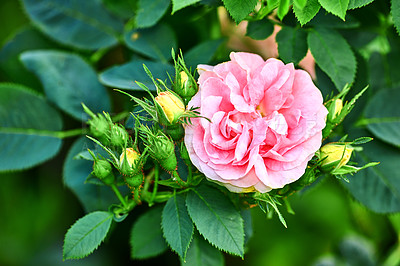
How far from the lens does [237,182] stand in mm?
526

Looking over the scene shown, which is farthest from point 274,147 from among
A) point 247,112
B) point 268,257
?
point 268,257

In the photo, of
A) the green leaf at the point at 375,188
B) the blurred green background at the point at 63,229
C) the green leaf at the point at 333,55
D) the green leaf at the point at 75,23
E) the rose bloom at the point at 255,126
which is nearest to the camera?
the rose bloom at the point at 255,126

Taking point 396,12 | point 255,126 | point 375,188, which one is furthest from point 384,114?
point 255,126

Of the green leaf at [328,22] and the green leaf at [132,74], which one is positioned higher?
the green leaf at [328,22]

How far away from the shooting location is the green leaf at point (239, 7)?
56 cm

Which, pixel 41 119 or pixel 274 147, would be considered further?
pixel 41 119

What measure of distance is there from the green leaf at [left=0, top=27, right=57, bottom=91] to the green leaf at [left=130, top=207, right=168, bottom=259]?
1.34 feet

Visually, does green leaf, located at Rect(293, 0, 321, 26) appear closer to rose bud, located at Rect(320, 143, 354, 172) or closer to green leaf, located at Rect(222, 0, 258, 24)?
green leaf, located at Rect(222, 0, 258, 24)

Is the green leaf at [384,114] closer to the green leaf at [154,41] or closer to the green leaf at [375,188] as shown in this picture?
the green leaf at [375,188]

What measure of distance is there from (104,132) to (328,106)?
11.4 inches

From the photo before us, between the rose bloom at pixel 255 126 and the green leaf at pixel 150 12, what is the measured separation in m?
0.19

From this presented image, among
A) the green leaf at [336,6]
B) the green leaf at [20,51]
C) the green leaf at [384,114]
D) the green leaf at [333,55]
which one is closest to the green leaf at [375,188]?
the green leaf at [384,114]

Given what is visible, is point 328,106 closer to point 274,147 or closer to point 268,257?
point 274,147

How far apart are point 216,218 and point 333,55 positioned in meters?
0.29
